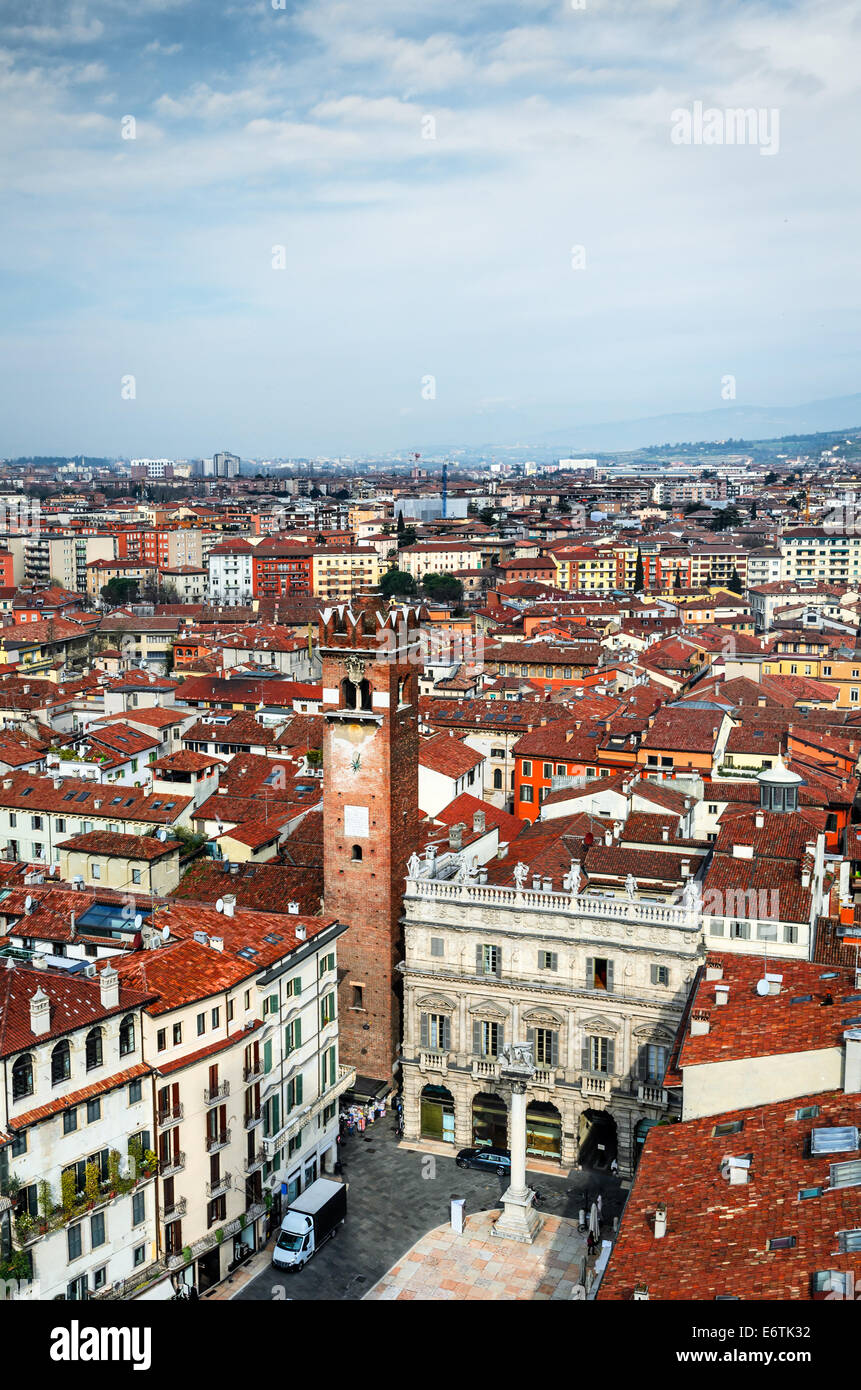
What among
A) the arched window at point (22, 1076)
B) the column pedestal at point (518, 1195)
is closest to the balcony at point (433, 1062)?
the column pedestal at point (518, 1195)

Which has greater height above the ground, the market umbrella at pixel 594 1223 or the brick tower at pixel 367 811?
the brick tower at pixel 367 811

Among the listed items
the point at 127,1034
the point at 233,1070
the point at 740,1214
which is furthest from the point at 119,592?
the point at 740,1214

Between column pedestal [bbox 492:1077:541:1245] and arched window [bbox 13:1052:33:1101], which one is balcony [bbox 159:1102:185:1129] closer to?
arched window [bbox 13:1052:33:1101]

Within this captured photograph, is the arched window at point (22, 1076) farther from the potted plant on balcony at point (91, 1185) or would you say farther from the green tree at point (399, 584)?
the green tree at point (399, 584)
